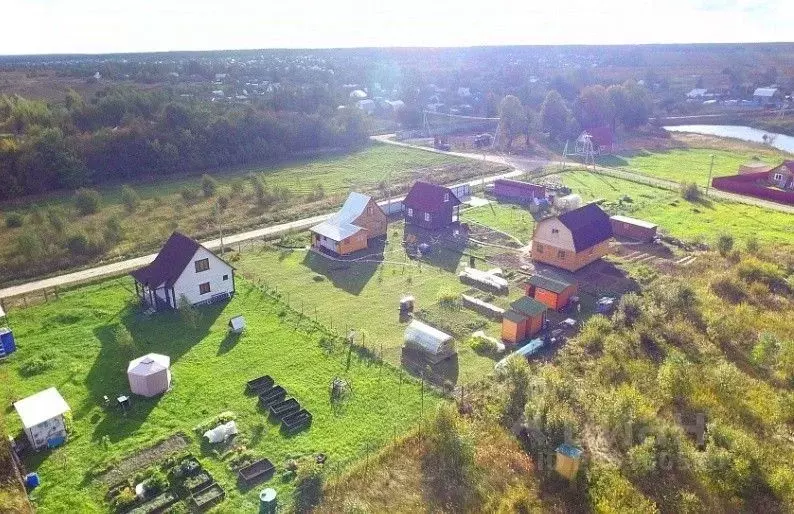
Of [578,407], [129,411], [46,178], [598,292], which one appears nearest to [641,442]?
[578,407]

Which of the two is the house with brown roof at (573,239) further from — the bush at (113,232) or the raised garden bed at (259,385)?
the bush at (113,232)

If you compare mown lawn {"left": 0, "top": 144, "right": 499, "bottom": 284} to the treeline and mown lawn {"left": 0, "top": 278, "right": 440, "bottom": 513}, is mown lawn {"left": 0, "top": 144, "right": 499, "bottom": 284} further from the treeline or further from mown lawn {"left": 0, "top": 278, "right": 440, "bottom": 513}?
mown lawn {"left": 0, "top": 278, "right": 440, "bottom": 513}

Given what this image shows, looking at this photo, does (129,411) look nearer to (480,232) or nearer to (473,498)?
(473,498)

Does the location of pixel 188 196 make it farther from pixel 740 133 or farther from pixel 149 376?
pixel 740 133

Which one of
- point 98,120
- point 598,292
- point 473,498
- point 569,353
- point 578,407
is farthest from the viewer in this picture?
point 98,120

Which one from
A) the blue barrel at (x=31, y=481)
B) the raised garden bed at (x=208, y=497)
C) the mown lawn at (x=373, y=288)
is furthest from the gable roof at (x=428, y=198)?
the blue barrel at (x=31, y=481)

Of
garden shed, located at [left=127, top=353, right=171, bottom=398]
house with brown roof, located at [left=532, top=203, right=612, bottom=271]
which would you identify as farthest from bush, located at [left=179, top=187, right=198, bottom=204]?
house with brown roof, located at [left=532, top=203, right=612, bottom=271]

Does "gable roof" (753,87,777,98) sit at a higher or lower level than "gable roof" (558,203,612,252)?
higher
